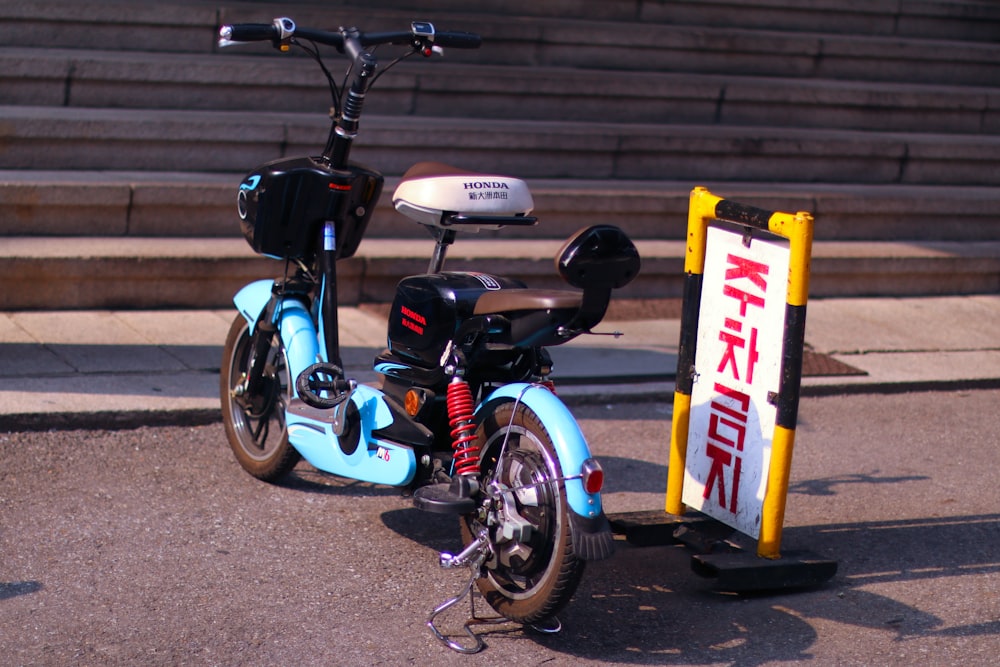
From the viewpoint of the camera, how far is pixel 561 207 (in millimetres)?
8531

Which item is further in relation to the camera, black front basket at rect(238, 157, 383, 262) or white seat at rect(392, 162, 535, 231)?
black front basket at rect(238, 157, 383, 262)

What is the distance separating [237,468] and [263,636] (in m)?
1.49

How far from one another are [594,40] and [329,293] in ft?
19.8

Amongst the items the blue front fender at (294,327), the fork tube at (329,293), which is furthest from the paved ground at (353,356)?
the fork tube at (329,293)

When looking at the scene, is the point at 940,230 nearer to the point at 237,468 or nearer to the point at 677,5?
the point at 677,5

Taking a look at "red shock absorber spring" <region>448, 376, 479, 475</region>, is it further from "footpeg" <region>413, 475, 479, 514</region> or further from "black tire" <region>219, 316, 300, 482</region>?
"black tire" <region>219, 316, 300, 482</region>

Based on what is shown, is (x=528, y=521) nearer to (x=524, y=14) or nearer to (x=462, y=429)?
(x=462, y=429)

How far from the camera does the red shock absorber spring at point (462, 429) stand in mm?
4113

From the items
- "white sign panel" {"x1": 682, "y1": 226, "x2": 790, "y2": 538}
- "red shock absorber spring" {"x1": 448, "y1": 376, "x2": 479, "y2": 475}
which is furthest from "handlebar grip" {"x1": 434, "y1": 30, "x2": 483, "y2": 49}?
"red shock absorber spring" {"x1": 448, "y1": 376, "x2": 479, "y2": 475}

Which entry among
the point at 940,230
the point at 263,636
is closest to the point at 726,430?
the point at 263,636

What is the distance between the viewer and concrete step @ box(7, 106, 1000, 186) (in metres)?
7.90

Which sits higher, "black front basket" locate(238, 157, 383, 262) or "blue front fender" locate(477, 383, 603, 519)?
"black front basket" locate(238, 157, 383, 262)

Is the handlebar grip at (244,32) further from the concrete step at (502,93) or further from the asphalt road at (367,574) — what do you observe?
the concrete step at (502,93)

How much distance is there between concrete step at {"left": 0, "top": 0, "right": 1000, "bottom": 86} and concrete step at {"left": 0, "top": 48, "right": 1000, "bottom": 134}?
143 mm
